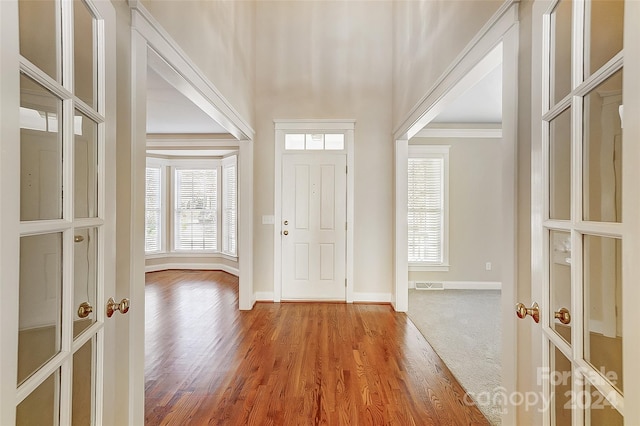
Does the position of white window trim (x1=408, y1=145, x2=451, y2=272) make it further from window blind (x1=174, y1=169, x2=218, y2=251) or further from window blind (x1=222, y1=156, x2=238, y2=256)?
window blind (x1=174, y1=169, x2=218, y2=251)

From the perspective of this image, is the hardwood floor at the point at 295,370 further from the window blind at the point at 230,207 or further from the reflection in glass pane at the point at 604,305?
the window blind at the point at 230,207

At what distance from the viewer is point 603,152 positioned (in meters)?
0.79

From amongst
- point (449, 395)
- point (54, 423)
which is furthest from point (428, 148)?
point (54, 423)

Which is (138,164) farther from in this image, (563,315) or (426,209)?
(426,209)

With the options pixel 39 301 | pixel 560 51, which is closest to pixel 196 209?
pixel 39 301

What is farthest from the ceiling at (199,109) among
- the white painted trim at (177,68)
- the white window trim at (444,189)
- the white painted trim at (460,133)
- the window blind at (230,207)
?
the window blind at (230,207)

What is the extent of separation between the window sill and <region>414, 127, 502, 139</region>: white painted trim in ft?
7.06

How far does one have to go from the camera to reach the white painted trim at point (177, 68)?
151 centimetres

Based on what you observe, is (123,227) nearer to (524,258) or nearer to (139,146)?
(139,146)

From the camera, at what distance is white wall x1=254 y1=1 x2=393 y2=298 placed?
418 centimetres

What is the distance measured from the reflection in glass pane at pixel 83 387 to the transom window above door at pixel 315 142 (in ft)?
11.6

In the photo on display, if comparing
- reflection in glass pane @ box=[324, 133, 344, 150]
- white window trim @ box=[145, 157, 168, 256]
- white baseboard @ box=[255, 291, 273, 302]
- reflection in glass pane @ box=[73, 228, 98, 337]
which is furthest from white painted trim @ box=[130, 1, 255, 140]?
white window trim @ box=[145, 157, 168, 256]

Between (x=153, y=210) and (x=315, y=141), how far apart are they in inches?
169

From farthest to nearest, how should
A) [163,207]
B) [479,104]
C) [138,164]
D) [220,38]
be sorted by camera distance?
[163,207], [479,104], [220,38], [138,164]
